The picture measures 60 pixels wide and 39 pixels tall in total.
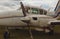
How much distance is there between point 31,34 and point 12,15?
14.3 inches

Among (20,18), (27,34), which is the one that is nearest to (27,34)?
(27,34)

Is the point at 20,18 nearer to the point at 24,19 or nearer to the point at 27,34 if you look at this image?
the point at 24,19

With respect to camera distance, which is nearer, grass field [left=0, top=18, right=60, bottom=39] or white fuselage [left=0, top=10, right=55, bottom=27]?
white fuselage [left=0, top=10, right=55, bottom=27]

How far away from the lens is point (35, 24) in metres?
1.39

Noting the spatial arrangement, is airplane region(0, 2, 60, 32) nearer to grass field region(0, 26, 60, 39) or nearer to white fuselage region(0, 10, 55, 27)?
Result: white fuselage region(0, 10, 55, 27)

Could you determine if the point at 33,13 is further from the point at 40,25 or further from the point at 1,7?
the point at 1,7

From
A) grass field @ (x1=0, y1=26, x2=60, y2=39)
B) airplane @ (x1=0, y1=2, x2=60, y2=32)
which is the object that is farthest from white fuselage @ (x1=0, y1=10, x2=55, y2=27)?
grass field @ (x1=0, y1=26, x2=60, y2=39)

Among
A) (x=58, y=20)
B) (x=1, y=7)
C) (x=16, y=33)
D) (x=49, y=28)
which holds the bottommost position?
(x=16, y=33)

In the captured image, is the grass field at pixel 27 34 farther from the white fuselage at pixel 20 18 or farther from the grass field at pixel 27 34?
the white fuselage at pixel 20 18

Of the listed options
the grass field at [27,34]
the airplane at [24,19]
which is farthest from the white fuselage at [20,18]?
the grass field at [27,34]

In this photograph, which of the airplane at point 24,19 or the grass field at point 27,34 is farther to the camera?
the grass field at point 27,34

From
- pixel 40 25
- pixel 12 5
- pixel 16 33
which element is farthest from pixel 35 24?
pixel 16 33

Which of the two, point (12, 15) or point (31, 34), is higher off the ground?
point (12, 15)

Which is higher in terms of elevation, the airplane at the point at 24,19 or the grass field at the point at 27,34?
the airplane at the point at 24,19
